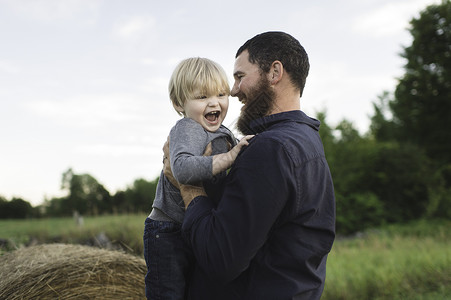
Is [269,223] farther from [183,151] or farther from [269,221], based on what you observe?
[183,151]

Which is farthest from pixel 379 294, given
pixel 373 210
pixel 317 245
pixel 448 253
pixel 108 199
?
pixel 108 199

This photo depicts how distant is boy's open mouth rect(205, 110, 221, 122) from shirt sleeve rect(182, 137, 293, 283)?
54cm

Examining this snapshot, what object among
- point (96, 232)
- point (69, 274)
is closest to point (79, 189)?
point (96, 232)

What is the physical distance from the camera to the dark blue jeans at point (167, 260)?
84.9 inches

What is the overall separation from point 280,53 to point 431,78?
23.2 meters

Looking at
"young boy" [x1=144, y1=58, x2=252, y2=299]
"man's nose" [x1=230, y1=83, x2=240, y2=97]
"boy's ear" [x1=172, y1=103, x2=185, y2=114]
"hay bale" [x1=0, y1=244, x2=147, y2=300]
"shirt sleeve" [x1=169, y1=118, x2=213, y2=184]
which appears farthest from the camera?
"hay bale" [x1=0, y1=244, x2=147, y2=300]

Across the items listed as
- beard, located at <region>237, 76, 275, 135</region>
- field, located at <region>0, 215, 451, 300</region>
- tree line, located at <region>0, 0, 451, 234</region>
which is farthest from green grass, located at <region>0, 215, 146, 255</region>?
tree line, located at <region>0, 0, 451, 234</region>

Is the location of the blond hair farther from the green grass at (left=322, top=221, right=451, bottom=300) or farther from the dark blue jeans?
the green grass at (left=322, top=221, right=451, bottom=300)

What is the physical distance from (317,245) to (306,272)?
0.13 meters

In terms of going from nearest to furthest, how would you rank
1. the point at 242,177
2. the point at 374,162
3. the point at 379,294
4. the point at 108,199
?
the point at 242,177
the point at 379,294
the point at 374,162
the point at 108,199

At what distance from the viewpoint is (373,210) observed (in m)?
22.2

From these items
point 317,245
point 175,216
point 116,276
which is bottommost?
point 116,276

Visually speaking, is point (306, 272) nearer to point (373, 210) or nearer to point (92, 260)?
point (92, 260)

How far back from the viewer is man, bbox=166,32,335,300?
170 centimetres
